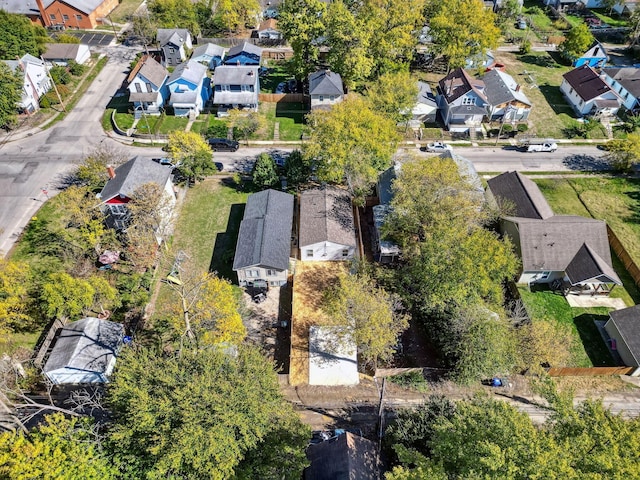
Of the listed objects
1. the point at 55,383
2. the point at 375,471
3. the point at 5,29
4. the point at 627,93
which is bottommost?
the point at 55,383

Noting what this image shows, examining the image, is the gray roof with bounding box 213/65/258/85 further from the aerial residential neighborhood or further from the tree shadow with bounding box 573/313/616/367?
the tree shadow with bounding box 573/313/616/367

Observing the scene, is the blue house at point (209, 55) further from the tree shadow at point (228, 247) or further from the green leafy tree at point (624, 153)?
the green leafy tree at point (624, 153)

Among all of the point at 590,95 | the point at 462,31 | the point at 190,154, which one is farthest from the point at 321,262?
the point at 590,95

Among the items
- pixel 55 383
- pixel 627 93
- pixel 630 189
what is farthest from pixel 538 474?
pixel 627 93

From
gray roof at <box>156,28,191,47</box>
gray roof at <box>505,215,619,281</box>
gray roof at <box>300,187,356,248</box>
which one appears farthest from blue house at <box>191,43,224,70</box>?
gray roof at <box>505,215,619,281</box>

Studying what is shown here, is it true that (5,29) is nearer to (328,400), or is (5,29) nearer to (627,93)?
(328,400)

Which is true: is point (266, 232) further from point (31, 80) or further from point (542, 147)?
point (31, 80)

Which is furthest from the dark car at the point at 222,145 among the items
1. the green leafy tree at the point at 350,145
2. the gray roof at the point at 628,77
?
the gray roof at the point at 628,77
